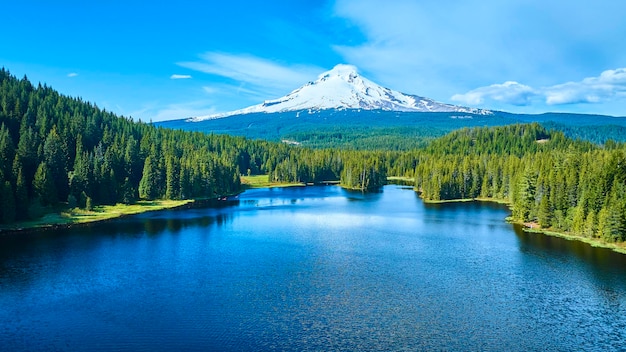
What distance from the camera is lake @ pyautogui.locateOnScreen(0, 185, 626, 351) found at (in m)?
39.9

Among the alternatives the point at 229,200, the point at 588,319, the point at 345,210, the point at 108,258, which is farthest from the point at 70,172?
the point at 588,319

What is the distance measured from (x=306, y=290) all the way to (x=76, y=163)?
263 ft

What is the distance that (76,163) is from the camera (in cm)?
11038

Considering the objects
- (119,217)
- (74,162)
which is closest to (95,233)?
(119,217)

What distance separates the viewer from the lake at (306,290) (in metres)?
39.9

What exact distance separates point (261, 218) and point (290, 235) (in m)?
21.0

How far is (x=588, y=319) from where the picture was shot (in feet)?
145

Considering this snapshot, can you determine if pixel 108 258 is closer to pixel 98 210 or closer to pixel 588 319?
pixel 98 210

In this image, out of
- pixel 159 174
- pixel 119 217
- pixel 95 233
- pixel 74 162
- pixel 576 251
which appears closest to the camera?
pixel 576 251

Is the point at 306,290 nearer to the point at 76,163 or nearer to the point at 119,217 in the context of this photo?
the point at 119,217

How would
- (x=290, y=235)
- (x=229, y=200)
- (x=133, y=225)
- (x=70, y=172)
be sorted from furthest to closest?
(x=229, y=200) → (x=70, y=172) → (x=133, y=225) → (x=290, y=235)

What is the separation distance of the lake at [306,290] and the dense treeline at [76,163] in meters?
16.1

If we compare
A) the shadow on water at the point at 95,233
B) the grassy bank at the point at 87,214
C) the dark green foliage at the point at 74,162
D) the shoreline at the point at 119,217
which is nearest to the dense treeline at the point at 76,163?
the dark green foliage at the point at 74,162

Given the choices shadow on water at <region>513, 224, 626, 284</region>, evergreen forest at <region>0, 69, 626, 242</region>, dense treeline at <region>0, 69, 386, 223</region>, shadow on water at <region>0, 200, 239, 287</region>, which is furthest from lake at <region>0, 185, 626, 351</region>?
dense treeline at <region>0, 69, 386, 223</region>
